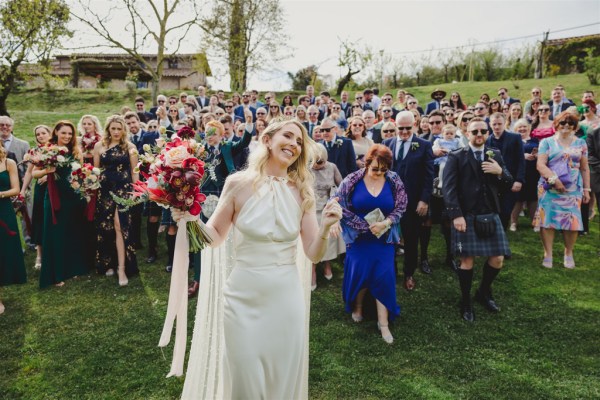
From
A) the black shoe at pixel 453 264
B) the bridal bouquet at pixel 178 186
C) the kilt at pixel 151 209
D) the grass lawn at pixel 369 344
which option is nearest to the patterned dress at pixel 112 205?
the grass lawn at pixel 369 344

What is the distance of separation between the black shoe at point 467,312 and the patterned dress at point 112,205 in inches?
200

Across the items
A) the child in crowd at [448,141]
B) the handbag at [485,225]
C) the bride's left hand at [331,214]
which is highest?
the child in crowd at [448,141]

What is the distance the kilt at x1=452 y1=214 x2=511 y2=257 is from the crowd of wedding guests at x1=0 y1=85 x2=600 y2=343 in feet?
0.04

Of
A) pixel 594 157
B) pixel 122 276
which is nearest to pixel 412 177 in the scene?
pixel 594 157

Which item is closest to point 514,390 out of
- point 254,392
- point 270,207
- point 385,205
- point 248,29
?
point 385,205

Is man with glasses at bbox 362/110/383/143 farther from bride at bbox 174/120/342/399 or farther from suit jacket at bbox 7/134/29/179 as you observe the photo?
suit jacket at bbox 7/134/29/179

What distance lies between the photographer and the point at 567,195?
6699 mm

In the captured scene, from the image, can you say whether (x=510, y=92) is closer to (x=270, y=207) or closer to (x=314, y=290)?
(x=314, y=290)

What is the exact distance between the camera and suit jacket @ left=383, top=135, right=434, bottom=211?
6.05 metres

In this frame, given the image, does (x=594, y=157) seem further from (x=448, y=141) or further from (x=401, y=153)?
(x=401, y=153)

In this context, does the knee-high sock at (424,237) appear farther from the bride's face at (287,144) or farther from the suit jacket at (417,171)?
the bride's face at (287,144)

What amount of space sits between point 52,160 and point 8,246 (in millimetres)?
1364

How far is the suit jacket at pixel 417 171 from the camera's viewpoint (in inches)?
238

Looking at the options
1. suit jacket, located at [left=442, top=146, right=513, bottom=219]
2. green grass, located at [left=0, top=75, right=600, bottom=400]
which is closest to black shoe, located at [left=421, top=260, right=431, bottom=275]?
green grass, located at [left=0, top=75, right=600, bottom=400]
